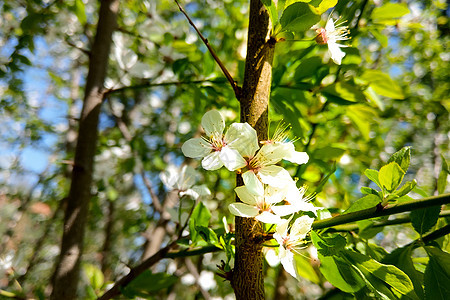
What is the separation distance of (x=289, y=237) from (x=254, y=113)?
0.50 feet

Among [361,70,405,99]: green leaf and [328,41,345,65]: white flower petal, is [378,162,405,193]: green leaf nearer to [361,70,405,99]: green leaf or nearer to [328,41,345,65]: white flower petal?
[328,41,345,65]: white flower petal

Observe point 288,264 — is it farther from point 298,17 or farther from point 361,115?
point 361,115

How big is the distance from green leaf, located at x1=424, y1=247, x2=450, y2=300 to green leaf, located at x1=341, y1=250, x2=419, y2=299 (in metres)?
0.04

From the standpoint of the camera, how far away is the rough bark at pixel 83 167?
2.33ft

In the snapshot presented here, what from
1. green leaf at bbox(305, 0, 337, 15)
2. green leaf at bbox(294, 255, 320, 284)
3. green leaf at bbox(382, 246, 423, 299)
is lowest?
green leaf at bbox(294, 255, 320, 284)

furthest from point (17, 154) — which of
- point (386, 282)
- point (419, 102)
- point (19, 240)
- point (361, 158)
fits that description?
point (386, 282)

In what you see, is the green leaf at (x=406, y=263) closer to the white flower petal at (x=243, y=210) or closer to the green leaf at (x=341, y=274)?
the green leaf at (x=341, y=274)

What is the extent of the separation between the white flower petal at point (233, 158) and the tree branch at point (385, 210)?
0.11 meters

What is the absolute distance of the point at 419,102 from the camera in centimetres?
147

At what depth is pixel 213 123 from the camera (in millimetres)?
484

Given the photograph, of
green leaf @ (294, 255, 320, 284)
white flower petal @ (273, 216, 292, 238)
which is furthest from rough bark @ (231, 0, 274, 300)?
green leaf @ (294, 255, 320, 284)

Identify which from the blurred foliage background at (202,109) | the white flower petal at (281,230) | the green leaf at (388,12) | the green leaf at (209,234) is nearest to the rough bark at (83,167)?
the blurred foliage background at (202,109)

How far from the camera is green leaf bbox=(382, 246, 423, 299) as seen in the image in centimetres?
43

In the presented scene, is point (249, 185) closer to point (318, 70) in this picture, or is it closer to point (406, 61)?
point (318, 70)
